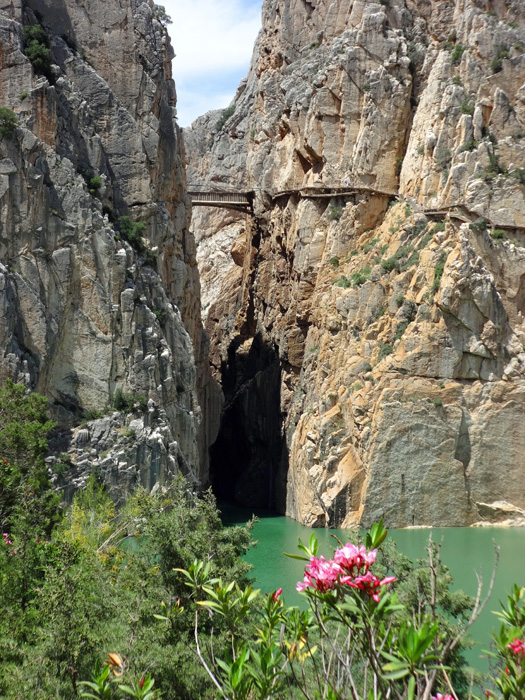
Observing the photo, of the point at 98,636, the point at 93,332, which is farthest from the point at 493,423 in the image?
the point at 98,636

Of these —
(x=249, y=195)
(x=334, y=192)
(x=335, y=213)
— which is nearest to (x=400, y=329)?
(x=335, y=213)

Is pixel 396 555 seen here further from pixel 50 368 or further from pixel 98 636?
pixel 50 368

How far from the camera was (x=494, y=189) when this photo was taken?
39.5 m

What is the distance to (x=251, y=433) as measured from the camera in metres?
51.2

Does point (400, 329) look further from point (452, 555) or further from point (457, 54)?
point (457, 54)

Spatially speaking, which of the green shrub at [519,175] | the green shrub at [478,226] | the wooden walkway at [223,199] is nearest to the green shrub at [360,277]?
the green shrub at [478,226]

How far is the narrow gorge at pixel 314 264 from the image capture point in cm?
3356

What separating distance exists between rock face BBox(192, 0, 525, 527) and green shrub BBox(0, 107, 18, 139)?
19288mm

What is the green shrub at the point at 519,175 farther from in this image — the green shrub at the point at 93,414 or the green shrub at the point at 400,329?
the green shrub at the point at 93,414

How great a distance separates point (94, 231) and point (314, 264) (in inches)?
597

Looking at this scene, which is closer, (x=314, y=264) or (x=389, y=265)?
(x=389, y=265)

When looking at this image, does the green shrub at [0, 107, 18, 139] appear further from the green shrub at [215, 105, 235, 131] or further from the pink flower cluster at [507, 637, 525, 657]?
the green shrub at [215, 105, 235, 131]

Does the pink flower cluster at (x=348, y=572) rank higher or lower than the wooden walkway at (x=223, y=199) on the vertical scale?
lower

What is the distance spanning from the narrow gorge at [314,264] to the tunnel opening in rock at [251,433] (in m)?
0.25
